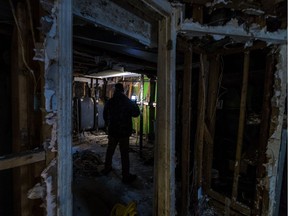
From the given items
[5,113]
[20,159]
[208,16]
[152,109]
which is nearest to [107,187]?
[5,113]

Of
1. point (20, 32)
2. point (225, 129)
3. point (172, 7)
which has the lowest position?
point (225, 129)

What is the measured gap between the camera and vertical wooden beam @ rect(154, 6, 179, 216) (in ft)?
5.34

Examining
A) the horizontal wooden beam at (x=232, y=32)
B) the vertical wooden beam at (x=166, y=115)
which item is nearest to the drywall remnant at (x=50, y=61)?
the vertical wooden beam at (x=166, y=115)

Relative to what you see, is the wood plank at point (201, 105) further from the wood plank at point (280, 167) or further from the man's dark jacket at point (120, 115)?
the man's dark jacket at point (120, 115)

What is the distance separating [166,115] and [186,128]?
70 centimetres

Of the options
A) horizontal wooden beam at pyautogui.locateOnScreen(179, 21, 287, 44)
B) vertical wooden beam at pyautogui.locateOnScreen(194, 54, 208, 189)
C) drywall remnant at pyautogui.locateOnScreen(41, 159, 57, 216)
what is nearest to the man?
vertical wooden beam at pyautogui.locateOnScreen(194, 54, 208, 189)

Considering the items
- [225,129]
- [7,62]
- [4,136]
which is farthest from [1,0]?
[225,129]

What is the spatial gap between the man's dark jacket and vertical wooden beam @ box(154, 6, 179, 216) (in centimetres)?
178

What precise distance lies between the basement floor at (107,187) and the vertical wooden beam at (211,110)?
847 millimetres

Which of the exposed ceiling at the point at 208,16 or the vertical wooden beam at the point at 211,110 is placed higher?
the exposed ceiling at the point at 208,16

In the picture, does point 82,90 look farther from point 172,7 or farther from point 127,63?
point 172,7

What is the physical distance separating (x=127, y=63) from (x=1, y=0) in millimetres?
2081

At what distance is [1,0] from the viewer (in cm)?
101

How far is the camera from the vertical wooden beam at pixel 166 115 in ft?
5.34
